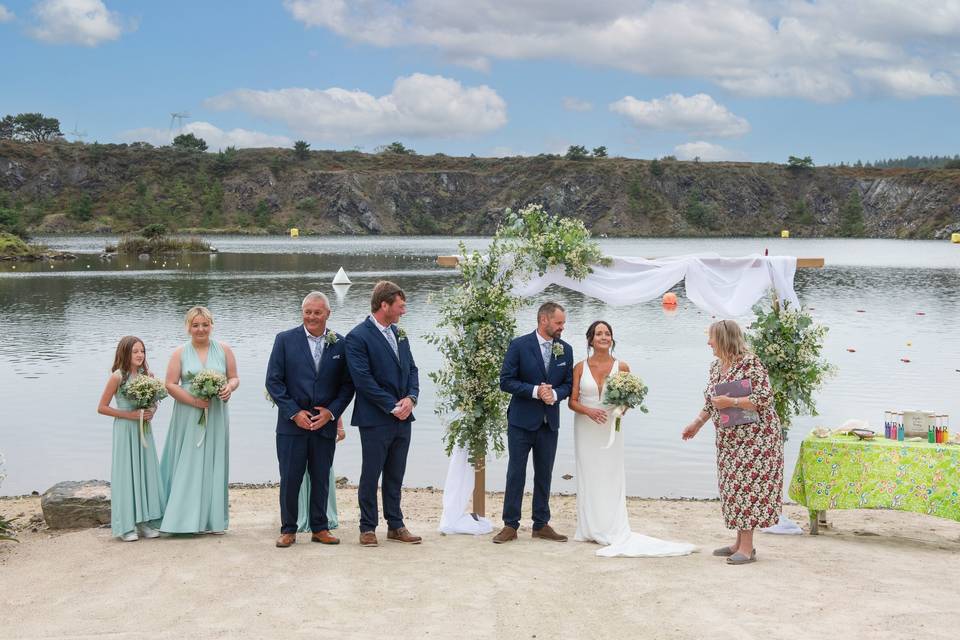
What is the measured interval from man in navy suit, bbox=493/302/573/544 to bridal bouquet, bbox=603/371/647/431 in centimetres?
37

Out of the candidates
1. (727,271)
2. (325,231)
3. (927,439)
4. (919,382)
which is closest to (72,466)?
(727,271)

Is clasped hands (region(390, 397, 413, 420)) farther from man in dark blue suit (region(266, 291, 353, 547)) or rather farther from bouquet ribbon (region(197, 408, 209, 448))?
bouquet ribbon (region(197, 408, 209, 448))

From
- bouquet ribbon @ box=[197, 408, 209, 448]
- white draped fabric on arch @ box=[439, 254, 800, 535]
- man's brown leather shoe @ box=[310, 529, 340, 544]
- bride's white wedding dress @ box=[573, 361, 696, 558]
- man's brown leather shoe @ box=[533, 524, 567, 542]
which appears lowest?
man's brown leather shoe @ box=[533, 524, 567, 542]

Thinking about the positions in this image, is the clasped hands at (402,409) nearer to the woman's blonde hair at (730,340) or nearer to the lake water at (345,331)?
the woman's blonde hair at (730,340)

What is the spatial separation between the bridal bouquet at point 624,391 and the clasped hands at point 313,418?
7.70 feet

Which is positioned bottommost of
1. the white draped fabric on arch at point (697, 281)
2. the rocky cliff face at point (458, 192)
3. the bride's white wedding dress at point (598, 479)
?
the bride's white wedding dress at point (598, 479)

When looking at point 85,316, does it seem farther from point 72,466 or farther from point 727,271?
point 727,271

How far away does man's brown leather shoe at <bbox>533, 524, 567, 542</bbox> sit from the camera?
28.1ft

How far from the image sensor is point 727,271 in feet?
34.6

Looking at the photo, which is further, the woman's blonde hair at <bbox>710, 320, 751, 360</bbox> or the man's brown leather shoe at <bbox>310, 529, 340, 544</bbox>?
the man's brown leather shoe at <bbox>310, 529, 340, 544</bbox>

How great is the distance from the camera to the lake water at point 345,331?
44.5ft

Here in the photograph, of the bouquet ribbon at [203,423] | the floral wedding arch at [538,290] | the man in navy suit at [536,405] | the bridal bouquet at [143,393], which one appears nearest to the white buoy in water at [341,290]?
the floral wedding arch at [538,290]

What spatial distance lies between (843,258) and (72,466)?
67660 millimetres

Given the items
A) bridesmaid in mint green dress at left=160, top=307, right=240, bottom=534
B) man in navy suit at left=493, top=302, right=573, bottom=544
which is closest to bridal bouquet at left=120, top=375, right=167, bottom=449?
bridesmaid in mint green dress at left=160, top=307, right=240, bottom=534
